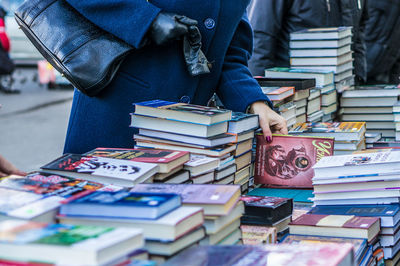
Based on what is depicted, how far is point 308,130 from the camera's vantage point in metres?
2.68

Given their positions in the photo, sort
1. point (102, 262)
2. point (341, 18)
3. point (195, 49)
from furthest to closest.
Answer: point (341, 18) → point (195, 49) → point (102, 262)

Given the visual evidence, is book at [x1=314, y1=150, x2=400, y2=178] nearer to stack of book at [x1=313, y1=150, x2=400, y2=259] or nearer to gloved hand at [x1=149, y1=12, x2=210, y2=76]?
stack of book at [x1=313, y1=150, x2=400, y2=259]

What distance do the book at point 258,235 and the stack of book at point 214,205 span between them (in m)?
0.17

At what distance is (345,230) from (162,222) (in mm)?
748

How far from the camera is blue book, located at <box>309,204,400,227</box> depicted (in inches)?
74.1

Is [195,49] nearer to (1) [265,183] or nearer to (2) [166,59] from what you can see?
(2) [166,59]

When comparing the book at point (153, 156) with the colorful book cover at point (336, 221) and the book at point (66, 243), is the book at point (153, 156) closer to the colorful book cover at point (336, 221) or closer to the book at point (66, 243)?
the colorful book cover at point (336, 221)

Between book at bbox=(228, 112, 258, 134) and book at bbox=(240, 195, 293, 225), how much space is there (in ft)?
0.97

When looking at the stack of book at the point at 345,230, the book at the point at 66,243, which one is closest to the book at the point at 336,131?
the stack of book at the point at 345,230

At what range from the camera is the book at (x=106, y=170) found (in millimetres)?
1589

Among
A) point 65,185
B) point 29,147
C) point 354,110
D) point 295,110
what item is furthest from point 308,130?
point 29,147

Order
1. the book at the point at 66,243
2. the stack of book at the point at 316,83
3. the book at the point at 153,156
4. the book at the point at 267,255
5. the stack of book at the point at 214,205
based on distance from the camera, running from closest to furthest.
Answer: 1. the book at the point at 66,243
2. the book at the point at 267,255
3. the stack of book at the point at 214,205
4. the book at the point at 153,156
5. the stack of book at the point at 316,83

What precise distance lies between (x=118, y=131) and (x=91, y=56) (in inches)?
11.2

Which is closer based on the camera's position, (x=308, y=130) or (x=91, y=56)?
(x=91, y=56)
